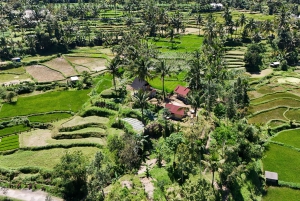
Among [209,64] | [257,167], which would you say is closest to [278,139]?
[257,167]

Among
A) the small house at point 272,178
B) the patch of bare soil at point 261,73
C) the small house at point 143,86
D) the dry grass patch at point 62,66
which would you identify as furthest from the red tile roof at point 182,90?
the dry grass patch at point 62,66

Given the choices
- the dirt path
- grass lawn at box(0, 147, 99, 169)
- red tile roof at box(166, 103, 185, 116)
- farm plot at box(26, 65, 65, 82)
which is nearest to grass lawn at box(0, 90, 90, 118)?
farm plot at box(26, 65, 65, 82)

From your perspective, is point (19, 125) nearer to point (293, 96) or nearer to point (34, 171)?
point (34, 171)

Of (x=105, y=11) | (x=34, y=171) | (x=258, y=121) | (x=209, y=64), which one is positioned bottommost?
(x=34, y=171)

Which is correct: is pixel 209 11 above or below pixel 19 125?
above

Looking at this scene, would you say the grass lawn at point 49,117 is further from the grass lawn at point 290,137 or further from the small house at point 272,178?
the grass lawn at point 290,137

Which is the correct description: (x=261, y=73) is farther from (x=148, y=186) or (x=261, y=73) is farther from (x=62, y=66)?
(x=62, y=66)
